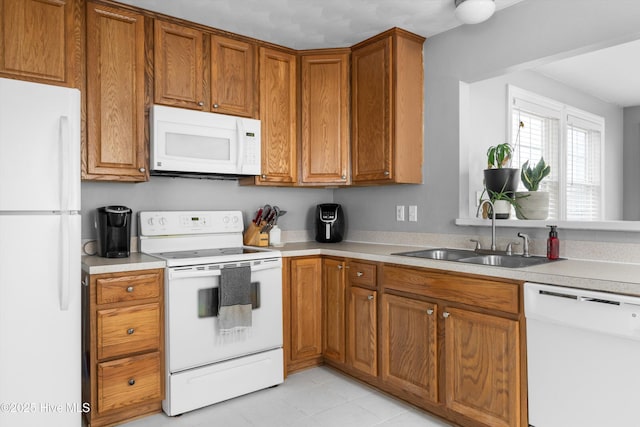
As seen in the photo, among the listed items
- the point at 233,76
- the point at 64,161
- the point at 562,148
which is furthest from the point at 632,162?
the point at 64,161

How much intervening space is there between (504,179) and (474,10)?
1015mm

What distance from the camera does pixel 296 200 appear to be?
3.69 m

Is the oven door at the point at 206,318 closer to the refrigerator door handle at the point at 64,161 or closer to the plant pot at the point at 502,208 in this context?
the refrigerator door handle at the point at 64,161

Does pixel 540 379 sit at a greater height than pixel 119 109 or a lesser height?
lesser

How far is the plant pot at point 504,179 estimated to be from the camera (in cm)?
261

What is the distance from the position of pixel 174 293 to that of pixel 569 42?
8.58ft

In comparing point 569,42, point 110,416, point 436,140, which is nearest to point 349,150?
point 436,140

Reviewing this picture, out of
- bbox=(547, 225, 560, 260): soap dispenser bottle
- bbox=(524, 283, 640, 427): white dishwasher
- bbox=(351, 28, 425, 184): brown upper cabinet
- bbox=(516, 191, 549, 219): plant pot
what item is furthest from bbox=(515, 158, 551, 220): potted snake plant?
bbox=(524, 283, 640, 427): white dishwasher

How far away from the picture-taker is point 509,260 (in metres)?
2.45

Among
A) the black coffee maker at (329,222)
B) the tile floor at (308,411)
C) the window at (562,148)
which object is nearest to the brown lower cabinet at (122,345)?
the tile floor at (308,411)

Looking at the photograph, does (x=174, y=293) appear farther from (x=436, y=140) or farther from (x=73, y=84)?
(x=436, y=140)

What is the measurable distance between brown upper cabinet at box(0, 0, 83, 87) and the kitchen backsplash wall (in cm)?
70

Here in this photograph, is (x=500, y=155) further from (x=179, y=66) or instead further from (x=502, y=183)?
(x=179, y=66)

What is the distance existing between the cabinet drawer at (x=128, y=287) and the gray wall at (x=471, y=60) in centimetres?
181
